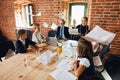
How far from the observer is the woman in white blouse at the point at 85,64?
1.49 meters

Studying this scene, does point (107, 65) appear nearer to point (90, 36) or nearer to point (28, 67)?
point (90, 36)

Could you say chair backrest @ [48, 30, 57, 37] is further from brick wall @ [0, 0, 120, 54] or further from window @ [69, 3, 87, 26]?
window @ [69, 3, 87, 26]

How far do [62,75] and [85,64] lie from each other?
30 centimetres

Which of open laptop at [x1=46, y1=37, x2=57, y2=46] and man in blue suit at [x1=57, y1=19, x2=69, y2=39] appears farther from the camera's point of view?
man in blue suit at [x1=57, y1=19, x2=69, y2=39]

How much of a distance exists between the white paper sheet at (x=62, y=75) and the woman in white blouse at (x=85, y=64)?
72 mm

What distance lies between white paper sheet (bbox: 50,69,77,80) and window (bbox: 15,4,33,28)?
2.83 meters

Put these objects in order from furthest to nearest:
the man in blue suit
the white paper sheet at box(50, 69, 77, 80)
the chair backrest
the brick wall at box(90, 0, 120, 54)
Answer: the chair backrest
the man in blue suit
the brick wall at box(90, 0, 120, 54)
the white paper sheet at box(50, 69, 77, 80)

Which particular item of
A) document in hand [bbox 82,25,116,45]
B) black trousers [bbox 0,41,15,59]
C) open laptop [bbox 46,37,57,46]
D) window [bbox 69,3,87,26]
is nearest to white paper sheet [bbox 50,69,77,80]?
document in hand [bbox 82,25,116,45]

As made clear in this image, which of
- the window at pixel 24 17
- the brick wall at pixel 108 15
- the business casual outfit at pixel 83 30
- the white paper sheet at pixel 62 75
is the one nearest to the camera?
the white paper sheet at pixel 62 75

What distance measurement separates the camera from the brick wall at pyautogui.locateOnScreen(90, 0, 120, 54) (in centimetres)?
280

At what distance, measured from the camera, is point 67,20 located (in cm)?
400

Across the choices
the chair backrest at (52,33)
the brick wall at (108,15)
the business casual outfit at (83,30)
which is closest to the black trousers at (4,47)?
the chair backrest at (52,33)

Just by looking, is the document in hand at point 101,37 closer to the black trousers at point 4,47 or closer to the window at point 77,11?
the black trousers at point 4,47

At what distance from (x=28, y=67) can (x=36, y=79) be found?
32cm
